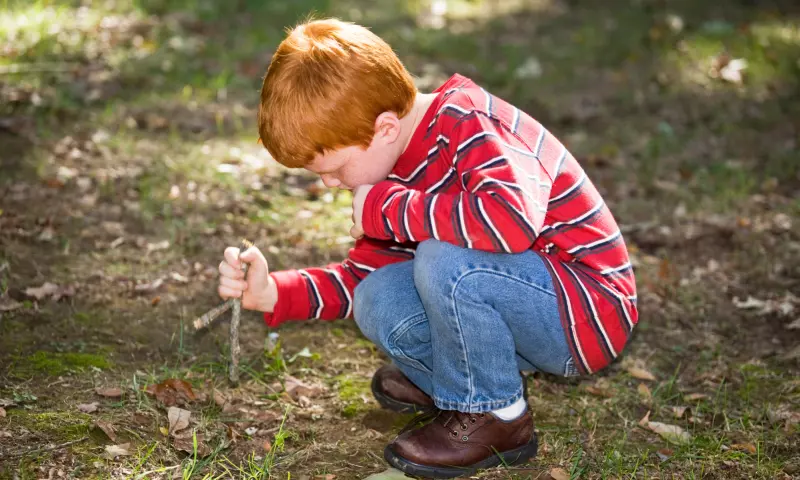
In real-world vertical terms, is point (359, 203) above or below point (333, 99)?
below

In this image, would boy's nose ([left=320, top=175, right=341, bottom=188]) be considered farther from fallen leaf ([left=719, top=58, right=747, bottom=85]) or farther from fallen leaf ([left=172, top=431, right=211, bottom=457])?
fallen leaf ([left=719, top=58, right=747, bottom=85])

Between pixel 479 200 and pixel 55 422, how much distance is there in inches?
55.7

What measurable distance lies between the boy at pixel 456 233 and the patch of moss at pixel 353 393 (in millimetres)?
362

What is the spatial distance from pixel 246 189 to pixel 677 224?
7.30 feet

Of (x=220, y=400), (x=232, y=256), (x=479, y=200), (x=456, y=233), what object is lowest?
(x=220, y=400)

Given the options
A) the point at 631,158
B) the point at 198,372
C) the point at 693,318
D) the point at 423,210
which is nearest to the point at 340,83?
the point at 423,210

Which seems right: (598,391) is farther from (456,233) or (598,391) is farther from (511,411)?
(456,233)

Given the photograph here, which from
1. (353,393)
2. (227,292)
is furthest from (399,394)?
(227,292)

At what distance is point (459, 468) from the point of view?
258 centimetres

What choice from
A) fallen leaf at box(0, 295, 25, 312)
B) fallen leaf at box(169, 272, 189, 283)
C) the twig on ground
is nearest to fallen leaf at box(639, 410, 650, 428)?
the twig on ground

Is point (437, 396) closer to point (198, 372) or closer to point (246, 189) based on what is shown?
Result: point (198, 372)

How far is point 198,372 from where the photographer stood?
3023 millimetres

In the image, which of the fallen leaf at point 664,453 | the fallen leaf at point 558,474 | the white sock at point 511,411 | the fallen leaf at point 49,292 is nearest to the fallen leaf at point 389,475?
the white sock at point 511,411

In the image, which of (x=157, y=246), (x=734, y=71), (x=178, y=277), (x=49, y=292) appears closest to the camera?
(x=49, y=292)
